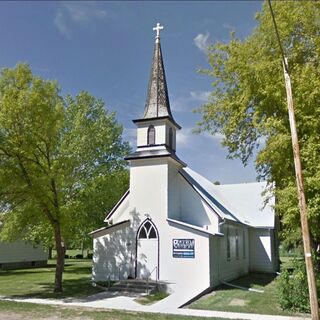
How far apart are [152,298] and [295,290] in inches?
240

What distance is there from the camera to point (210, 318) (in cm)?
1223

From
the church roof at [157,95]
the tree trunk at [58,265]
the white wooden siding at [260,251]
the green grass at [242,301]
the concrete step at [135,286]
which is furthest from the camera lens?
the white wooden siding at [260,251]

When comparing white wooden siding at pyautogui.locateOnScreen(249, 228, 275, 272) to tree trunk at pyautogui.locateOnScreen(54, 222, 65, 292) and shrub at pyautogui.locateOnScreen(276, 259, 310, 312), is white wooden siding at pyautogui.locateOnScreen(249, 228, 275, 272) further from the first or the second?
tree trunk at pyautogui.locateOnScreen(54, 222, 65, 292)

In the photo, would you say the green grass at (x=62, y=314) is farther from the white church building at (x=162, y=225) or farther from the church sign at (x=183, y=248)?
the church sign at (x=183, y=248)

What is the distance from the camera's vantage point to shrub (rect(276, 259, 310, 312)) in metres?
13.2

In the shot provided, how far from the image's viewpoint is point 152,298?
54.0 ft

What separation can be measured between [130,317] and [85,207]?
14.9 metres

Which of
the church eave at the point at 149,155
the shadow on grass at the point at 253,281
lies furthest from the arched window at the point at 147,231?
the shadow on grass at the point at 253,281

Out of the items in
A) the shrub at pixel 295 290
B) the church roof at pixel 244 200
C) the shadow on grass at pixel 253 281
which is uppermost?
the church roof at pixel 244 200

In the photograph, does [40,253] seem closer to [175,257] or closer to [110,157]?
[110,157]

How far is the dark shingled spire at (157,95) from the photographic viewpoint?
22.1 metres

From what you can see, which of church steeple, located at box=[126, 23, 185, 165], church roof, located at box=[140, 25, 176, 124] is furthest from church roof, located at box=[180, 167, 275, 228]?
church roof, located at box=[140, 25, 176, 124]

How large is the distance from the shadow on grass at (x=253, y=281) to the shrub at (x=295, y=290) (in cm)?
526

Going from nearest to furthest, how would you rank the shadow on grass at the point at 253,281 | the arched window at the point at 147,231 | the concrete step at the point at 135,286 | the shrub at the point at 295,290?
the shrub at the point at 295,290 → the concrete step at the point at 135,286 → the shadow on grass at the point at 253,281 → the arched window at the point at 147,231
